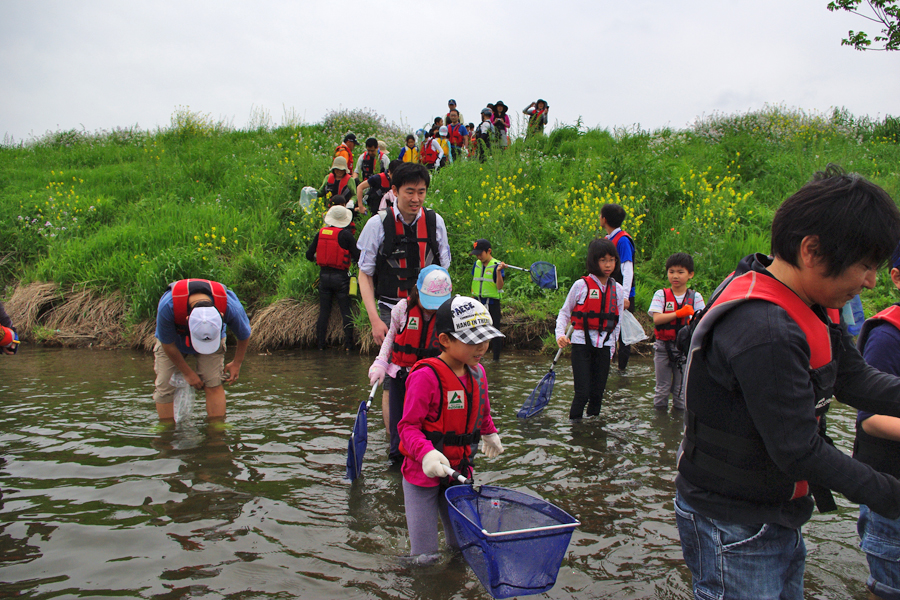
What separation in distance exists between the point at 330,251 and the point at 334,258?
130mm

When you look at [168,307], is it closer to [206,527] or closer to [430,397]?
[206,527]

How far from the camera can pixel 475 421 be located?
306cm

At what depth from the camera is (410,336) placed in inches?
173

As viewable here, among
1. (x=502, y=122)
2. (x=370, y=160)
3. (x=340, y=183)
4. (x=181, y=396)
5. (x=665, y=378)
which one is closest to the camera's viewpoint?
(x=181, y=396)

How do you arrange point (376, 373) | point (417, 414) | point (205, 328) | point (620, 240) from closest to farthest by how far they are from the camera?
point (417, 414), point (376, 373), point (205, 328), point (620, 240)

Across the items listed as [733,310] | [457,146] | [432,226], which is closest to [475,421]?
[733,310]

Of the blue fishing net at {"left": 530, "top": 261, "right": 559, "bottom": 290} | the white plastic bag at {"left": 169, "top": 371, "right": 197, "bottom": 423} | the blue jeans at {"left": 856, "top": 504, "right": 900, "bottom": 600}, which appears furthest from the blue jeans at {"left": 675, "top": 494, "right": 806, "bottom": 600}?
the blue fishing net at {"left": 530, "top": 261, "right": 559, "bottom": 290}

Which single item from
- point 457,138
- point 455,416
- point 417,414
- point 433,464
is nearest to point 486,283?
point 455,416

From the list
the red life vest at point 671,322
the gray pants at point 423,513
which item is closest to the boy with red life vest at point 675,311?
the red life vest at point 671,322

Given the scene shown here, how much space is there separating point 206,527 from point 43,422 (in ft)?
11.5

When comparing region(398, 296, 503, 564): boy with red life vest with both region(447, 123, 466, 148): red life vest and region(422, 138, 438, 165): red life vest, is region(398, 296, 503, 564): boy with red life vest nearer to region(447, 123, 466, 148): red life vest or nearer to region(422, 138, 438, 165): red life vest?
region(422, 138, 438, 165): red life vest

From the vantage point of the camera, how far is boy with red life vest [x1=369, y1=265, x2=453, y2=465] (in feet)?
13.8

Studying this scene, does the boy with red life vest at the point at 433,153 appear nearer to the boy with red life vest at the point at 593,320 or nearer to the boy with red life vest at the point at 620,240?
the boy with red life vest at the point at 620,240

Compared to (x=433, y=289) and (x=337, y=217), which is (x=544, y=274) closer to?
(x=337, y=217)
